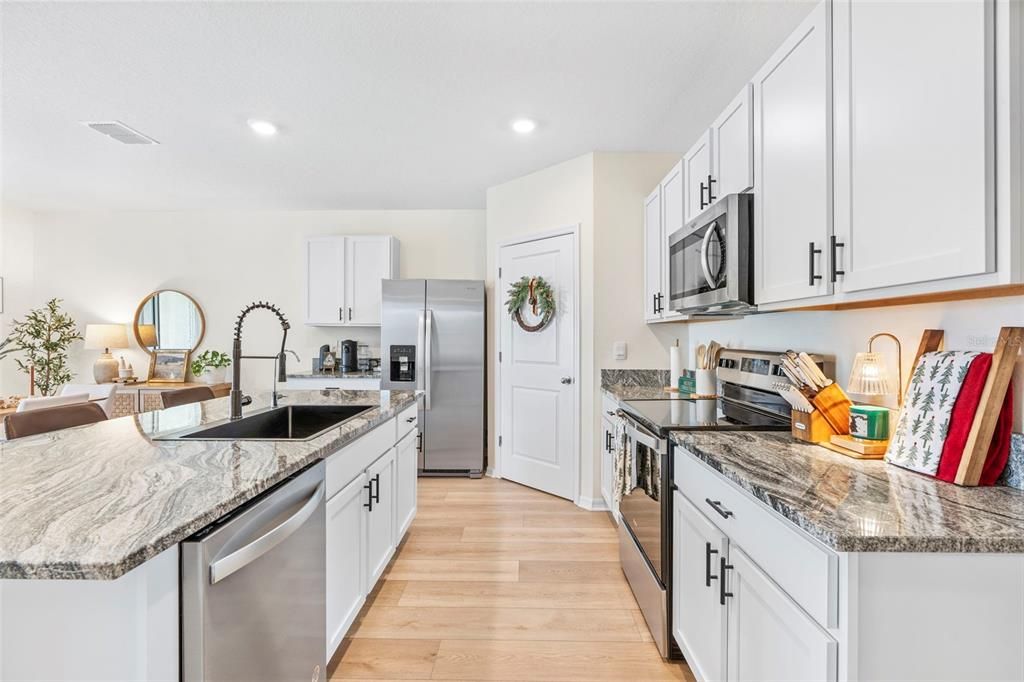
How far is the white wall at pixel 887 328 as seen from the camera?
1.23 metres

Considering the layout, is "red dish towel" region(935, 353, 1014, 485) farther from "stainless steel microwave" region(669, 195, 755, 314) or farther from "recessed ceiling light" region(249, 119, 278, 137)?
"recessed ceiling light" region(249, 119, 278, 137)

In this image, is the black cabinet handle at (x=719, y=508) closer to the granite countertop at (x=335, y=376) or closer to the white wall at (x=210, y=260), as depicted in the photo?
the granite countertop at (x=335, y=376)

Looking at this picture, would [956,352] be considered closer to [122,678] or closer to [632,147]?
[122,678]

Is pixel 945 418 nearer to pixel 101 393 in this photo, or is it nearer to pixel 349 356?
pixel 349 356

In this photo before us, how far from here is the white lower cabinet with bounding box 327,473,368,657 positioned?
1714mm

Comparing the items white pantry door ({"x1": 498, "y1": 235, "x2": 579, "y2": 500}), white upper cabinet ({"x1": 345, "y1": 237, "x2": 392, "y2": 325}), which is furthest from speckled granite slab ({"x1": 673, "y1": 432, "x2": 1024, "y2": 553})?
white upper cabinet ({"x1": 345, "y1": 237, "x2": 392, "y2": 325})

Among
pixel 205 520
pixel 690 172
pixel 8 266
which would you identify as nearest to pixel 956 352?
pixel 690 172

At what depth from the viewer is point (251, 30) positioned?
2193 millimetres

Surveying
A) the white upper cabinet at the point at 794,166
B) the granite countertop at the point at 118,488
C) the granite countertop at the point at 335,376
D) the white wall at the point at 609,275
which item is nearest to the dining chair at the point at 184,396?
the granite countertop at the point at 118,488

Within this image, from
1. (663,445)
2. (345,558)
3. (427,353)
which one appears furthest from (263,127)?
(663,445)

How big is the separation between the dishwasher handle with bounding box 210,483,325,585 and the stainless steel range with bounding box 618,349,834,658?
46.9 inches

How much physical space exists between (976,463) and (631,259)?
104 inches

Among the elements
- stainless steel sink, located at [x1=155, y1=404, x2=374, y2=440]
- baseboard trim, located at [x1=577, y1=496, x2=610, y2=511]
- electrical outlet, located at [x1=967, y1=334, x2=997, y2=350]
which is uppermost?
electrical outlet, located at [x1=967, y1=334, x2=997, y2=350]

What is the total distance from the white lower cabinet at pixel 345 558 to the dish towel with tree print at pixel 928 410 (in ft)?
5.48
